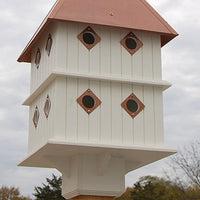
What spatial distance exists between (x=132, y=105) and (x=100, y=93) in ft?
2.18

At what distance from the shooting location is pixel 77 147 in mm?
8359

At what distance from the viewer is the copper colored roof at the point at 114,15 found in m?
8.79

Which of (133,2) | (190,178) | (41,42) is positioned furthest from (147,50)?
(190,178)

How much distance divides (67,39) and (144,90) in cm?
172

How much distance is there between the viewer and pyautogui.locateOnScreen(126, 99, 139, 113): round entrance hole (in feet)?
29.4

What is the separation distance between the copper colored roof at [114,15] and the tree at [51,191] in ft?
75.5

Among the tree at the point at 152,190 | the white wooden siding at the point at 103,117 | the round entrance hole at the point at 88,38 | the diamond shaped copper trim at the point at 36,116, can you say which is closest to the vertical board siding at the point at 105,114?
the white wooden siding at the point at 103,117

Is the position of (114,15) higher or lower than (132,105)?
higher

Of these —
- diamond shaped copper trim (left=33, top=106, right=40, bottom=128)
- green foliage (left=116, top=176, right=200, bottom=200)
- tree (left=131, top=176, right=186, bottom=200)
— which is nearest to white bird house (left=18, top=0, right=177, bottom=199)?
diamond shaped copper trim (left=33, top=106, right=40, bottom=128)

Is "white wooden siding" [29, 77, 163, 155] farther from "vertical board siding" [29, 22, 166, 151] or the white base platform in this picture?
the white base platform

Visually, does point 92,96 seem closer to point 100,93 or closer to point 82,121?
point 100,93

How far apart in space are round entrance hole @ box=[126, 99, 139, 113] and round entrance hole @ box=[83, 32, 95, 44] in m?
1.32

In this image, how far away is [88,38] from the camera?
29.8ft

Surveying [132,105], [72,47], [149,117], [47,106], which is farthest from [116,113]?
[72,47]
